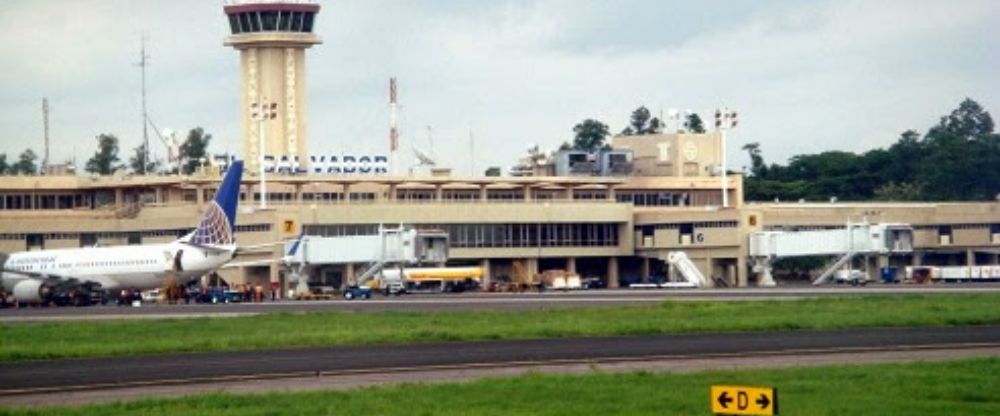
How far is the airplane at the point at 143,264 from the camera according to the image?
155250 millimetres

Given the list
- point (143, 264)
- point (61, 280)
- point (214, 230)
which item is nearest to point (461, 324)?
point (214, 230)

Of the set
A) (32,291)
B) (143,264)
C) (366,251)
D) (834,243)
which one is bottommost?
(32,291)

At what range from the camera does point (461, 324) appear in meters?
95.1

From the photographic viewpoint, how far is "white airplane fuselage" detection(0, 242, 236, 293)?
6102 inches

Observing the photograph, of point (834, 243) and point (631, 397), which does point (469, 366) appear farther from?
point (834, 243)

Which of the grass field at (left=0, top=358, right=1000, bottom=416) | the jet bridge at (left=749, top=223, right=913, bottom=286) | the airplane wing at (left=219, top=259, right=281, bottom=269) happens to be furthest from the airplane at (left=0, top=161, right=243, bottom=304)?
the grass field at (left=0, top=358, right=1000, bottom=416)

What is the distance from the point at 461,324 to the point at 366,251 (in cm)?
8546

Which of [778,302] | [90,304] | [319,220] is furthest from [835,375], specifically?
[319,220]

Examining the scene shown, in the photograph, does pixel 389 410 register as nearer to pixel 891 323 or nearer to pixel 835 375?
pixel 835 375

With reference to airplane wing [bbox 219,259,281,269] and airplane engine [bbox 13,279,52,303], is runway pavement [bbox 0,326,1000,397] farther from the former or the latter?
airplane wing [bbox 219,259,281,269]

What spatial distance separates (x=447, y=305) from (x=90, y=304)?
36067mm

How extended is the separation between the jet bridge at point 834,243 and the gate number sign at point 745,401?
149 meters

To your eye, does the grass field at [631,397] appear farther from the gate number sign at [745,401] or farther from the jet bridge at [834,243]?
the jet bridge at [834,243]

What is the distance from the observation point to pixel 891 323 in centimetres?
8681
